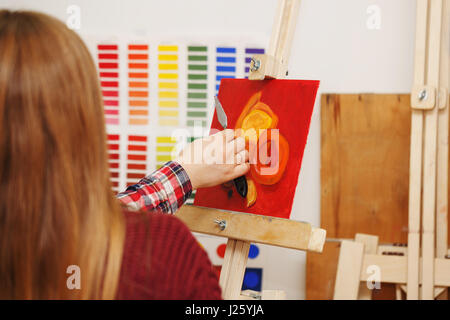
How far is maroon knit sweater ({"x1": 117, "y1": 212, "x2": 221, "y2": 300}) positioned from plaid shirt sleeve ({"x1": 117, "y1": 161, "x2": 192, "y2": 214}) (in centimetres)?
35

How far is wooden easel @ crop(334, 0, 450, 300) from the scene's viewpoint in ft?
4.42

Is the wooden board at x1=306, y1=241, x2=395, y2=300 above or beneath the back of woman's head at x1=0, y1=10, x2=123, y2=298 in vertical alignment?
beneath

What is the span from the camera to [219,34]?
5.36ft

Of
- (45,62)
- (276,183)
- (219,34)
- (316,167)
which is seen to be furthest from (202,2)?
(45,62)

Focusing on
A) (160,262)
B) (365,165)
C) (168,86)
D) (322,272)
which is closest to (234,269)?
(160,262)

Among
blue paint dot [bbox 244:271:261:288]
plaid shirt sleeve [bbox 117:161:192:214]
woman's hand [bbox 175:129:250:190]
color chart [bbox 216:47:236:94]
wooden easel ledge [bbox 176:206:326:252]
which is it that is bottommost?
blue paint dot [bbox 244:271:261:288]

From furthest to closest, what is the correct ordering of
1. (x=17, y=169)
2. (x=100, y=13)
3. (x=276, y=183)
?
(x=100, y=13)
(x=276, y=183)
(x=17, y=169)

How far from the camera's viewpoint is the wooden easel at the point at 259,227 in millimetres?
1008

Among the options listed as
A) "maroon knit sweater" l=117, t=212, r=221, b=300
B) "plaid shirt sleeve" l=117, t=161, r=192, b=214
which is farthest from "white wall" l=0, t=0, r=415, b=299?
"maroon knit sweater" l=117, t=212, r=221, b=300

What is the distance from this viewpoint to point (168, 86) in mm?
1675

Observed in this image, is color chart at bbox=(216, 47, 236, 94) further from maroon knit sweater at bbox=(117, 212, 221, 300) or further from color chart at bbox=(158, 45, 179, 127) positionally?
maroon knit sweater at bbox=(117, 212, 221, 300)

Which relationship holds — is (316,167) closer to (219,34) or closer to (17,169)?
(219,34)

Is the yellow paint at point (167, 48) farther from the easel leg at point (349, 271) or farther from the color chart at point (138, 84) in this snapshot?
the easel leg at point (349, 271)
